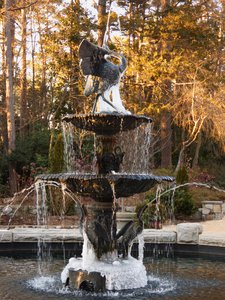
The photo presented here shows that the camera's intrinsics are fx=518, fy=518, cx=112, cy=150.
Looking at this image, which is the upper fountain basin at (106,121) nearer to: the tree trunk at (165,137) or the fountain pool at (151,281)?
the fountain pool at (151,281)

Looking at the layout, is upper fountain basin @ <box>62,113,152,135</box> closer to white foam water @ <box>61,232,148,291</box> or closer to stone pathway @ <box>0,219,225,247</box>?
white foam water @ <box>61,232,148,291</box>

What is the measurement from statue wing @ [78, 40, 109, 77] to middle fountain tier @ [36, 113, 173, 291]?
2.38 feet

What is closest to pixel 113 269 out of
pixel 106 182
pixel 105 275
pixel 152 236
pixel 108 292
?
pixel 105 275

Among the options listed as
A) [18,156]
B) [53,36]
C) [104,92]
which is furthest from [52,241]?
[53,36]

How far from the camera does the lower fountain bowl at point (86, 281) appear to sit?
22.4 feet

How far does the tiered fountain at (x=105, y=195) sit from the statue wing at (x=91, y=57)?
1 centimetres

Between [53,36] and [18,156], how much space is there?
717 cm

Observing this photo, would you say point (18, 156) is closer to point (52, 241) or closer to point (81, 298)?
point (52, 241)

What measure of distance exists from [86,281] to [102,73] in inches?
112

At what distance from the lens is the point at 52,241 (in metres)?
10.2

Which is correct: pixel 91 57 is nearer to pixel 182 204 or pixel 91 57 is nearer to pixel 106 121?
pixel 106 121

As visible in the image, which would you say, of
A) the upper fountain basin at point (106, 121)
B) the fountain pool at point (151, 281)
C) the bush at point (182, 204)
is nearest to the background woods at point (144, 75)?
the bush at point (182, 204)

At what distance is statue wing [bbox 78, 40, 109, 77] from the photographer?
704 centimetres

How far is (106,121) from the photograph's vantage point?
6855 millimetres
